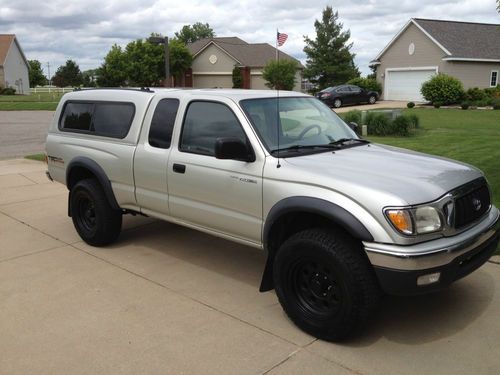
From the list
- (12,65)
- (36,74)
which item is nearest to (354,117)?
(12,65)

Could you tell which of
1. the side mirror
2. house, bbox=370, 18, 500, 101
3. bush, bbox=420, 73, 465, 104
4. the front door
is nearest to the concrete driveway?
the front door

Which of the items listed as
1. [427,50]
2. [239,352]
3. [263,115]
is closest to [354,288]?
[239,352]

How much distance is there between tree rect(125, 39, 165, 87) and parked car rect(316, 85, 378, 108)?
79.4ft

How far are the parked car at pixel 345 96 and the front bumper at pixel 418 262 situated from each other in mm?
30030

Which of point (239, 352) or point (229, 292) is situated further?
point (229, 292)

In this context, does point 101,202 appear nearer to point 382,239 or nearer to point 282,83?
point 382,239

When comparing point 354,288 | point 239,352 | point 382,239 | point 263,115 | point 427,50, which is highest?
point 427,50

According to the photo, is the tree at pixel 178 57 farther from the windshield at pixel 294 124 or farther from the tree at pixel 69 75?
the windshield at pixel 294 124

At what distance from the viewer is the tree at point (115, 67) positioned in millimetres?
52500

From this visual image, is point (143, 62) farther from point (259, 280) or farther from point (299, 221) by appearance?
point (299, 221)

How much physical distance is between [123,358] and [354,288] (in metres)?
1.67

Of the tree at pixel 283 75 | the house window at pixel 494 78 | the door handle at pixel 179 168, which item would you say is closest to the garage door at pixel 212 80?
the tree at pixel 283 75

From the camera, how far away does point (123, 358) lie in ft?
11.8

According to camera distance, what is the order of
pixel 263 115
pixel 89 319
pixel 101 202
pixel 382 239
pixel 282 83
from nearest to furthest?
pixel 382 239 < pixel 89 319 < pixel 263 115 < pixel 101 202 < pixel 282 83
